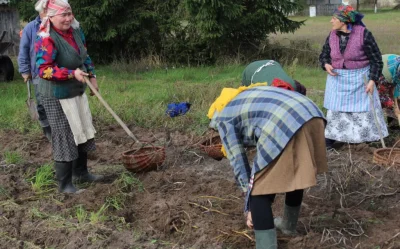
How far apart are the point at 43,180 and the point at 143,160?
0.93m

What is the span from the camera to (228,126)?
2975 mm

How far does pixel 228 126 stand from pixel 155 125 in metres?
4.29

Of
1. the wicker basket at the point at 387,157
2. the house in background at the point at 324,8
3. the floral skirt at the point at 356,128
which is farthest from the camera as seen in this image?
the house in background at the point at 324,8

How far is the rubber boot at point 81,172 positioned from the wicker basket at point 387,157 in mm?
2656

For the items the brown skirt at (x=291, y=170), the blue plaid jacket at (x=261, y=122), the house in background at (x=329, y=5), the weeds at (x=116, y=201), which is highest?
the blue plaid jacket at (x=261, y=122)

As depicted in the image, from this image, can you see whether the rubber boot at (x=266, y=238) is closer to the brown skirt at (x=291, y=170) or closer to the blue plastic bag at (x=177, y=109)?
the brown skirt at (x=291, y=170)

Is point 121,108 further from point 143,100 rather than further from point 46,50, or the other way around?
point 46,50

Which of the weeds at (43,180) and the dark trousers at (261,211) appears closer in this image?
the dark trousers at (261,211)

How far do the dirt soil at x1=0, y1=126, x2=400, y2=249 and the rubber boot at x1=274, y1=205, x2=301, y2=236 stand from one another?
6cm

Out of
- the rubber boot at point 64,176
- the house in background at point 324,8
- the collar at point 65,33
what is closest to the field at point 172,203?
the rubber boot at point 64,176

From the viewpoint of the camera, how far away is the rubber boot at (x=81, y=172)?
5.02 m

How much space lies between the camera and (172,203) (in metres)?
4.29

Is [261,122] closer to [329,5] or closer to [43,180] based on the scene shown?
[43,180]

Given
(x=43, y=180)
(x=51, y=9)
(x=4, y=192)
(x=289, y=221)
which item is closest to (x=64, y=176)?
(x=43, y=180)
